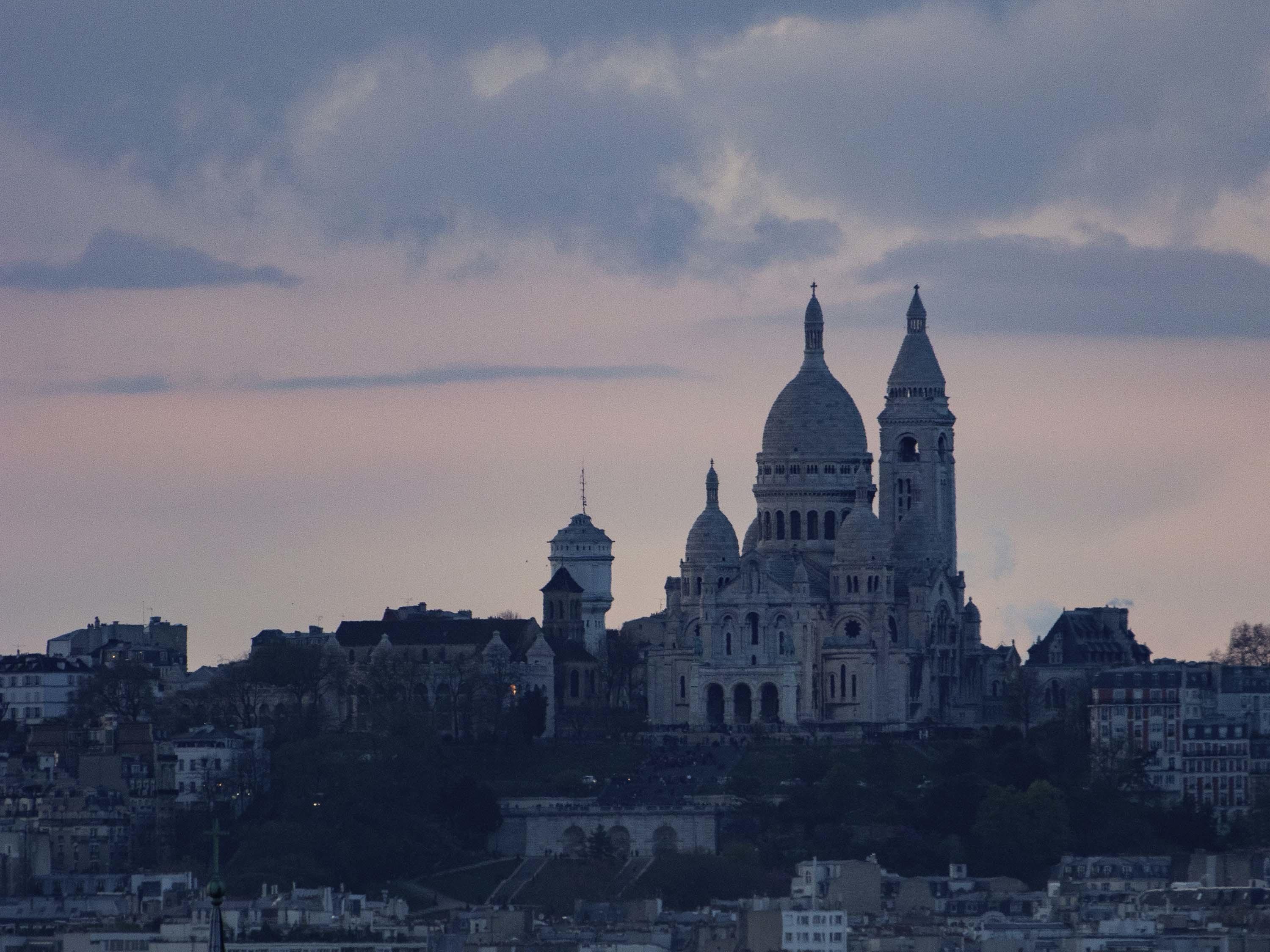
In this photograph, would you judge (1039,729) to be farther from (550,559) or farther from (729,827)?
(550,559)

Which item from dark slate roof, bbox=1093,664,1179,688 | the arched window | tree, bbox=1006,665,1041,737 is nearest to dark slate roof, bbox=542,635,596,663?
the arched window

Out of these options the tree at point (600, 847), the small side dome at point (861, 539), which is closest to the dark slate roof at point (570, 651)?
the small side dome at point (861, 539)

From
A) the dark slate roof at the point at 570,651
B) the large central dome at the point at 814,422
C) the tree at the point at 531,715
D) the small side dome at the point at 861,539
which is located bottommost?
the tree at the point at 531,715

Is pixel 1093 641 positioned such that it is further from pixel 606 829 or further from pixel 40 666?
pixel 40 666

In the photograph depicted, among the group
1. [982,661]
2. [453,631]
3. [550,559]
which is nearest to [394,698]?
[453,631]


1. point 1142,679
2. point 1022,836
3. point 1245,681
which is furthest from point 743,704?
point 1022,836

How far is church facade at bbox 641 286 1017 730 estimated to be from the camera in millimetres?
161875

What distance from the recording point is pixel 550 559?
645 feet

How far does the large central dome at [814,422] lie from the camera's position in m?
170

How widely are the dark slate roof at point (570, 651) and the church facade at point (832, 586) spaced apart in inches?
140

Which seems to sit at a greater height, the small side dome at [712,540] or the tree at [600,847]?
the small side dome at [712,540]

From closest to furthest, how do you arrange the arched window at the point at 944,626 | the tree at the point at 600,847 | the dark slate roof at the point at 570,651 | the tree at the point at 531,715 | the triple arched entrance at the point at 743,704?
1. the tree at the point at 600,847
2. the tree at the point at 531,715
3. the triple arched entrance at the point at 743,704
4. the arched window at the point at 944,626
5. the dark slate roof at the point at 570,651

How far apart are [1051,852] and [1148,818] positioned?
5.39m

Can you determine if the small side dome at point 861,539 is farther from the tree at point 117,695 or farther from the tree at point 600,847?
the tree at point 117,695
